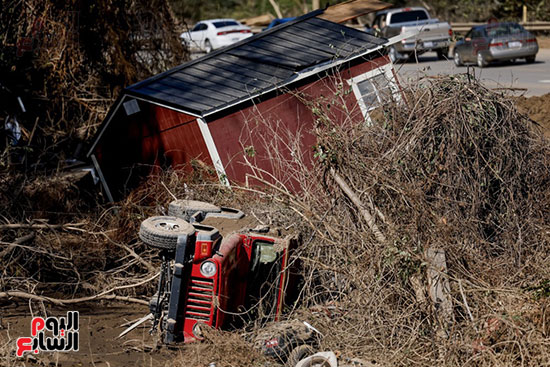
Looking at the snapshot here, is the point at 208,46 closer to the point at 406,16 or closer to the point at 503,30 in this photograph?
the point at 406,16

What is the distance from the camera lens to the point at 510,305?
6.75m

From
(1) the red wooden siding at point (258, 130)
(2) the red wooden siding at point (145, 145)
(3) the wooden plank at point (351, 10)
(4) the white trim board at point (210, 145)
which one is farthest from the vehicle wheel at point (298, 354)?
(3) the wooden plank at point (351, 10)

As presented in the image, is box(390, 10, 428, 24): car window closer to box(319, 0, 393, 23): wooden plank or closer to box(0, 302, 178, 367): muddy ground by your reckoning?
box(319, 0, 393, 23): wooden plank

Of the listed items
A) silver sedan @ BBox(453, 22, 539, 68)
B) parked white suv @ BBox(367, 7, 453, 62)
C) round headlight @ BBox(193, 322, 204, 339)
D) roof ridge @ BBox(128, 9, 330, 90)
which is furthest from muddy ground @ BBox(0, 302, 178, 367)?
parked white suv @ BBox(367, 7, 453, 62)

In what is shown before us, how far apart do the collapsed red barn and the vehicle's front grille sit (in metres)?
4.10

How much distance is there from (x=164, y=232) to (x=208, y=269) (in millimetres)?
596

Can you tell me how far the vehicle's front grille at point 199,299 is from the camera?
7.26m

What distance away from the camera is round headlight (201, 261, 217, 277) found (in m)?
7.16

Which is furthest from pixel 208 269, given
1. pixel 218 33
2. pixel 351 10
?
pixel 218 33

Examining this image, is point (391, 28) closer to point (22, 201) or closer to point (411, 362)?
point (22, 201)

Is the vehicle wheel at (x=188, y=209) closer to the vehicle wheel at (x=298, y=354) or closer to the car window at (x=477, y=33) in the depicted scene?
the vehicle wheel at (x=298, y=354)

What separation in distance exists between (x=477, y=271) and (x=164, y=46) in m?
12.0

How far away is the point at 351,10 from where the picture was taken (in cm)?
1464

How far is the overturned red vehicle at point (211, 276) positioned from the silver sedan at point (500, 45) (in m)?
19.7
